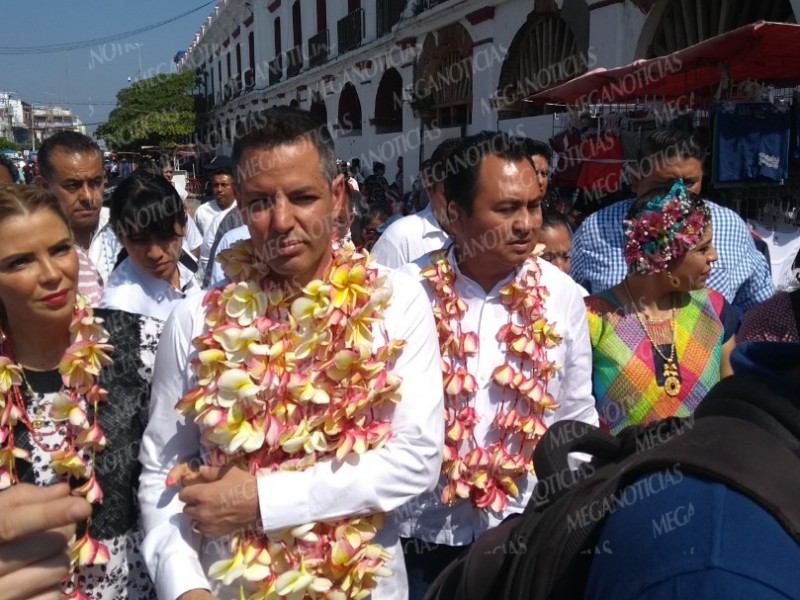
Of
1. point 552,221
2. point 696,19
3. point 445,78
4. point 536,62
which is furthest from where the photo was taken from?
point 445,78

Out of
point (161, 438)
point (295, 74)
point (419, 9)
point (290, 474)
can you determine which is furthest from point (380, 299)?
point (295, 74)

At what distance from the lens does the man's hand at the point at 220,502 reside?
1.48 metres

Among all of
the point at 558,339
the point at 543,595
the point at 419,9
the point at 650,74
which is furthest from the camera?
the point at 419,9

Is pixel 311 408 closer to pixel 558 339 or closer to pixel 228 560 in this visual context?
pixel 228 560

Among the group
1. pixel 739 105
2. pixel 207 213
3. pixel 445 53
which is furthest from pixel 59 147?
pixel 445 53

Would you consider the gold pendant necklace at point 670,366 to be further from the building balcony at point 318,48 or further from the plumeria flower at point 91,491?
the building balcony at point 318,48

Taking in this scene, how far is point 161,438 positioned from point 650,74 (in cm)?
552

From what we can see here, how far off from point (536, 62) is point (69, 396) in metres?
9.89

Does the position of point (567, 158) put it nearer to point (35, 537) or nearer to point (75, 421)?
point (75, 421)

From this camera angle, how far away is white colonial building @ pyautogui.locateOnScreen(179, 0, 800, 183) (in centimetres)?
771

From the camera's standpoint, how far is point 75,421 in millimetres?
1722

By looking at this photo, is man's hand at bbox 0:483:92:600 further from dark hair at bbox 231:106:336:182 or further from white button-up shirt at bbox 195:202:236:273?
white button-up shirt at bbox 195:202:236:273

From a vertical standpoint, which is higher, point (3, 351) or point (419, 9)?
point (419, 9)

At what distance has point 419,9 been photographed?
13.3 m
